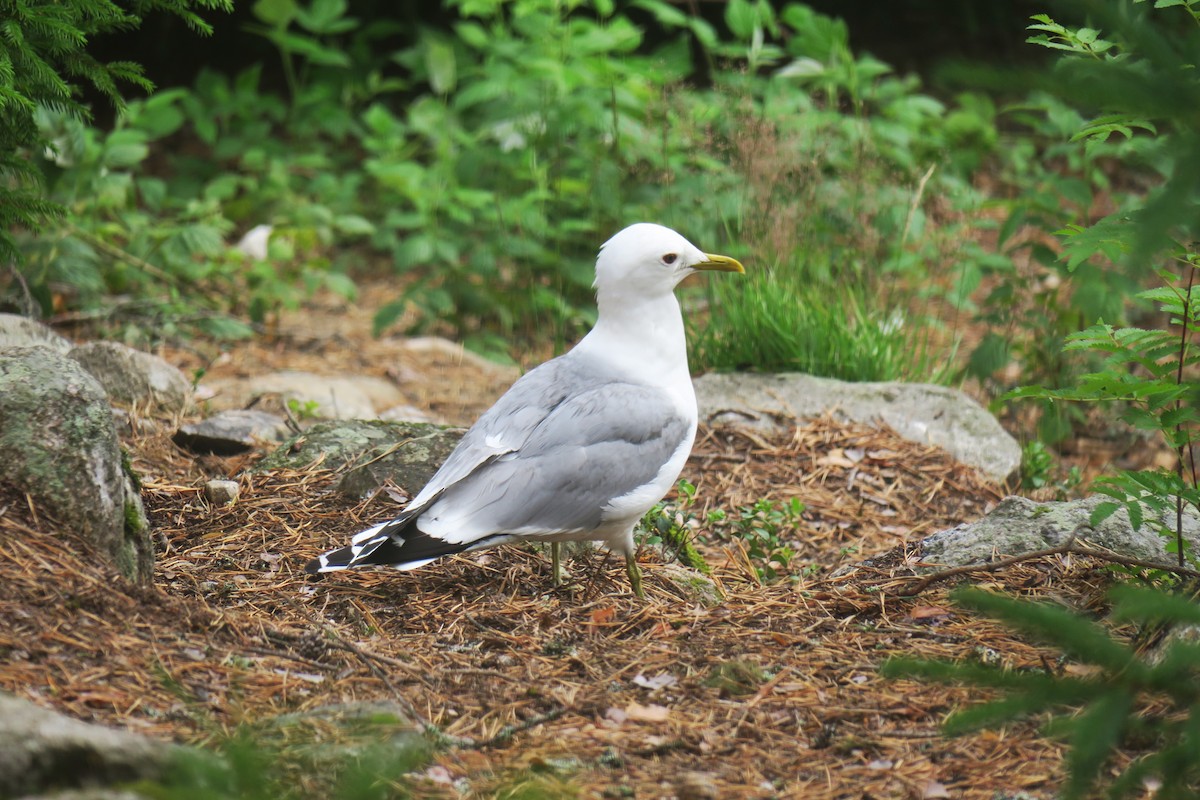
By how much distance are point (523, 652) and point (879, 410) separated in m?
2.52

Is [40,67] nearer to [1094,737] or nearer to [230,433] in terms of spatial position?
[230,433]

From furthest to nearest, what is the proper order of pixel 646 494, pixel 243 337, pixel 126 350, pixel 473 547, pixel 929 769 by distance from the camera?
pixel 243 337
pixel 126 350
pixel 646 494
pixel 473 547
pixel 929 769

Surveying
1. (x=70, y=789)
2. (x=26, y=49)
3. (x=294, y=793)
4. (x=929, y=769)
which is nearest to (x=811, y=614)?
(x=929, y=769)

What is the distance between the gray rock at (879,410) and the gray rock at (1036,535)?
4.40 ft

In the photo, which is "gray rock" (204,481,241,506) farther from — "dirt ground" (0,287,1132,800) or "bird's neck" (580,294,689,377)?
"bird's neck" (580,294,689,377)

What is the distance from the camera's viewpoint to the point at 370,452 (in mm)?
3986

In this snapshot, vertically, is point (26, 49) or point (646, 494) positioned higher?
point (26, 49)

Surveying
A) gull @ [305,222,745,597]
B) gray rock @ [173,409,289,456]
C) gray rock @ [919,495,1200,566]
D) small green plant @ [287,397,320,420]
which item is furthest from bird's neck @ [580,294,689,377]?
small green plant @ [287,397,320,420]

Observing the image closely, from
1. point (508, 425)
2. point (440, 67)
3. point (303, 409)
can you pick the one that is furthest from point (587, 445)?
point (440, 67)

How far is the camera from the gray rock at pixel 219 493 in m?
3.70

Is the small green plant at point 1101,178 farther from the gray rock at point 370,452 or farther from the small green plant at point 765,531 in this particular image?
the gray rock at point 370,452

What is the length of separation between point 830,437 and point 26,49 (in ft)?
10.4

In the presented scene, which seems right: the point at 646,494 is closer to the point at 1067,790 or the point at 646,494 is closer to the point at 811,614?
the point at 811,614

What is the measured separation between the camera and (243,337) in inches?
243
